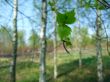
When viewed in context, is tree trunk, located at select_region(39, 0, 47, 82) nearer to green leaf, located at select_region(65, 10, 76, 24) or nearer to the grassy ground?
green leaf, located at select_region(65, 10, 76, 24)

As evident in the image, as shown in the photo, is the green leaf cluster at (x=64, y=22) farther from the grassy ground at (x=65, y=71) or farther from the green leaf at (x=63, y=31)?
the grassy ground at (x=65, y=71)

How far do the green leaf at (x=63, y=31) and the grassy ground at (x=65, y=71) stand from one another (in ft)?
47.5

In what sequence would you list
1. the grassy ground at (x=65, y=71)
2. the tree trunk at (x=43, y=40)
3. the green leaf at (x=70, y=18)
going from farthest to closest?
the grassy ground at (x=65, y=71)
the tree trunk at (x=43, y=40)
the green leaf at (x=70, y=18)

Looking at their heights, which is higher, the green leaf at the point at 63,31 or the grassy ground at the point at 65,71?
the green leaf at the point at 63,31

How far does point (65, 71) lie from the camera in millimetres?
16797

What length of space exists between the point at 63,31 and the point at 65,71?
16236 mm

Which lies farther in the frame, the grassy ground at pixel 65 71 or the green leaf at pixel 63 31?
the grassy ground at pixel 65 71

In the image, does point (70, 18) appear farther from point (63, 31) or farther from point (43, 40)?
point (43, 40)

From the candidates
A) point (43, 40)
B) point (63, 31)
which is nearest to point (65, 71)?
point (43, 40)

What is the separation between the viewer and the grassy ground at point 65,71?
15.5 meters

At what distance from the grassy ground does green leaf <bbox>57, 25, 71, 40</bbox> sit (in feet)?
47.5

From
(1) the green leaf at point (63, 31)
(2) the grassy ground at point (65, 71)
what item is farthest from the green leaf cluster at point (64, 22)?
(2) the grassy ground at point (65, 71)

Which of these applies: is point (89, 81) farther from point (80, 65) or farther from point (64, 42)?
point (64, 42)

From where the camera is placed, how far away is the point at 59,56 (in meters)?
21.6
